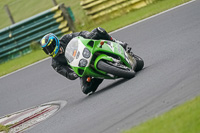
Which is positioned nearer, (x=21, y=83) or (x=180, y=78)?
(x=180, y=78)

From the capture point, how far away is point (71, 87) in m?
11.3

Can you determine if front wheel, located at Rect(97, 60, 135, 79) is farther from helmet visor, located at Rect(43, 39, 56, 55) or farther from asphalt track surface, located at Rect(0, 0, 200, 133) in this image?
helmet visor, located at Rect(43, 39, 56, 55)

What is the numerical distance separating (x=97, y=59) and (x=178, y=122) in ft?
11.6

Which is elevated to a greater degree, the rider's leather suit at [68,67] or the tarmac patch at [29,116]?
the rider's leather suit at [68,67]

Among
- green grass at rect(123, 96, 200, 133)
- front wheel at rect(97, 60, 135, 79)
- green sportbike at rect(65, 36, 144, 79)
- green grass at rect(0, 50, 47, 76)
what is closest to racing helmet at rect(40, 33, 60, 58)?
green sportbike at rect(65, 36, 144, 79)

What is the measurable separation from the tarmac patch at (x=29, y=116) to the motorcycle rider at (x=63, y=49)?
0.67 meters

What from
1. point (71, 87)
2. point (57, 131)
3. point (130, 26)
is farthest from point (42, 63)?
point (57, 131)

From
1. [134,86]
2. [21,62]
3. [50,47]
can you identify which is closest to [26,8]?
[21,62]

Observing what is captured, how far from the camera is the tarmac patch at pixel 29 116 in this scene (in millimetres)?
9148

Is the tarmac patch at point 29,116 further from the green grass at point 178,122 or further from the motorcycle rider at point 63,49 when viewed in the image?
the green grass at point 178,122

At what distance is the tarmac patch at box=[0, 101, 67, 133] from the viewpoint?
30.0 ft

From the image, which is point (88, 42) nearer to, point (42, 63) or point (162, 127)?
point (162, 127)

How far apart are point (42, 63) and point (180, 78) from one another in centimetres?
817

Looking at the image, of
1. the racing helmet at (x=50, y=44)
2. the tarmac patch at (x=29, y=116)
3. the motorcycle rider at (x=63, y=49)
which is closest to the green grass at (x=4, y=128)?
the tarmac patch at (x=29, y=116)
